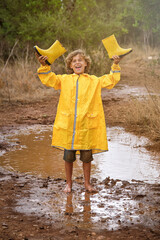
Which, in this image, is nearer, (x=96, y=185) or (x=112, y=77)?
(x=112, y=77)

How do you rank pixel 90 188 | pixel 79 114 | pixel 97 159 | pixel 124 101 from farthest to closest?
pixel 124 101
pixel 97 159
pixel 90 188
pixel 79 114

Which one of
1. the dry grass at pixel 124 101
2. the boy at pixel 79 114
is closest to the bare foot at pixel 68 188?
the boy at pixel 79 114

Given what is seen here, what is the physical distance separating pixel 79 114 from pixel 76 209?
0.93 metres

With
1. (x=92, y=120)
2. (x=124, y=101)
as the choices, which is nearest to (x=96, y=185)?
(x=92, y=120)

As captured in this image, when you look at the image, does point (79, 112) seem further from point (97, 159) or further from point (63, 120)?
point (97, 159)

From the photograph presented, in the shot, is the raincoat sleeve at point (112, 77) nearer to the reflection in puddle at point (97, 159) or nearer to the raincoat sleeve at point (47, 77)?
the raincoat sleeve at point (47, 77)

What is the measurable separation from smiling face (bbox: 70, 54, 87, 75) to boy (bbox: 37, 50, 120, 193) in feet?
0.03

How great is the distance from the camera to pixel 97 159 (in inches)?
201

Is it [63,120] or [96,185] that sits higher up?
[63,120]


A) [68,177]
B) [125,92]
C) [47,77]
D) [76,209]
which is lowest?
[76,209]

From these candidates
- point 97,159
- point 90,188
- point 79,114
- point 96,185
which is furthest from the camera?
point 97,159

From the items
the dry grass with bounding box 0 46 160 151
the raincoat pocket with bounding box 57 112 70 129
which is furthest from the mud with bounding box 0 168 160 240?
the dry grass with bounding box 0 46 160 151

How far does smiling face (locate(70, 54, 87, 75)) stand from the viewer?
3.81 meters

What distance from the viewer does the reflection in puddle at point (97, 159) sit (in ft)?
14.7
